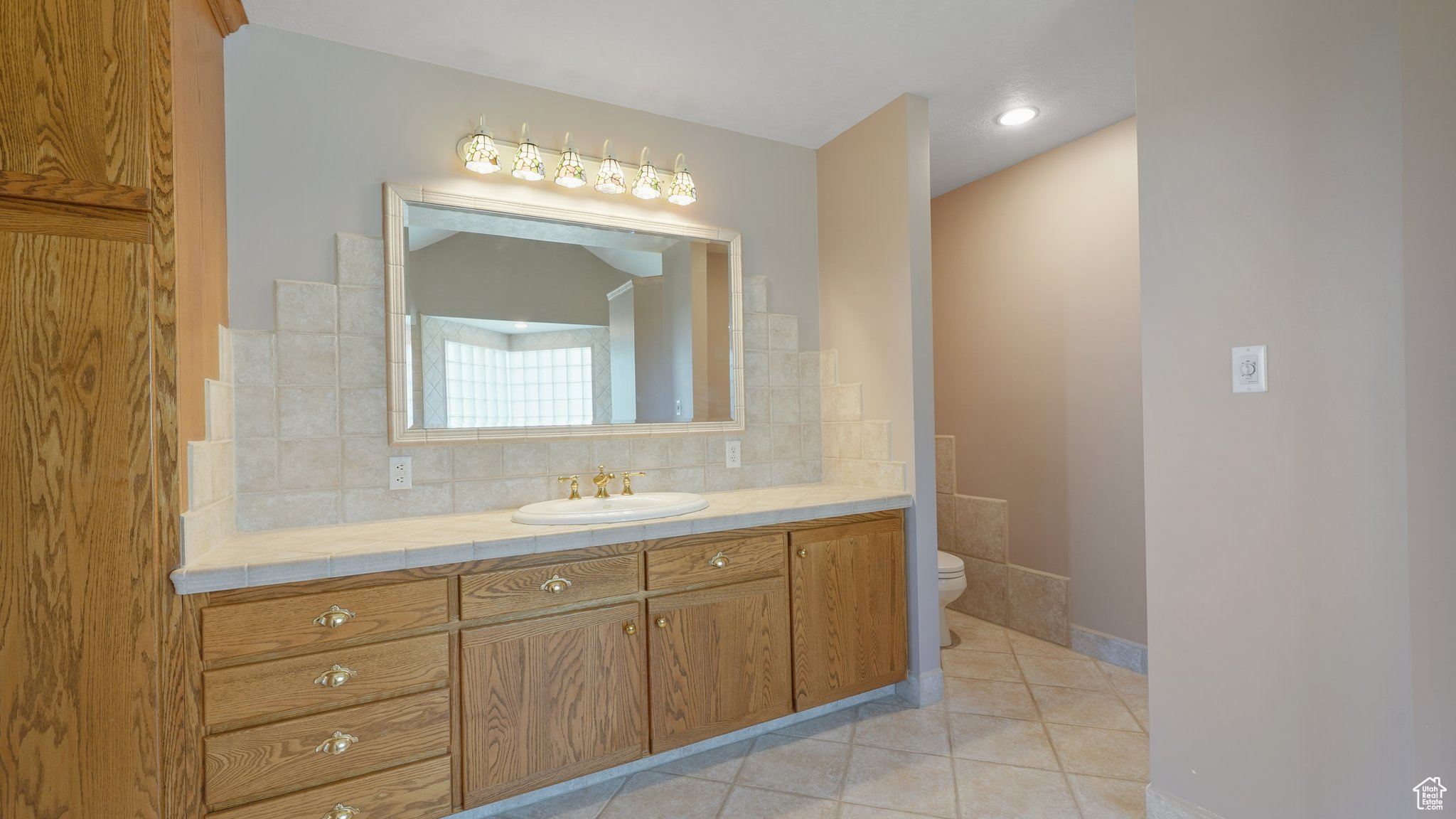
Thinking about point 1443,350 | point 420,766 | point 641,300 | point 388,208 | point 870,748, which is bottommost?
point 870,748

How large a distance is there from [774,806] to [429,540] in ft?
4.00

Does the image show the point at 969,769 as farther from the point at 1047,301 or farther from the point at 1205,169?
the point at 1047,301

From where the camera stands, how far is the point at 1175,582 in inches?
65.8

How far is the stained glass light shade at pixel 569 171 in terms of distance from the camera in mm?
2314

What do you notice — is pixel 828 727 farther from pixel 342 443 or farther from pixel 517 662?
pixel 342 443

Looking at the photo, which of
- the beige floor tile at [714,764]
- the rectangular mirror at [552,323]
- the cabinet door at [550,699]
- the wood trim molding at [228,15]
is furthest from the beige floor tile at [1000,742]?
the wood trim molding at [228,15]

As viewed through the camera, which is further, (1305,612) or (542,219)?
(542,219)

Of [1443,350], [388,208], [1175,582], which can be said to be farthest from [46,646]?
[1443,350]

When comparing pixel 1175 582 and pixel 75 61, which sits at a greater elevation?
pixel 75 61

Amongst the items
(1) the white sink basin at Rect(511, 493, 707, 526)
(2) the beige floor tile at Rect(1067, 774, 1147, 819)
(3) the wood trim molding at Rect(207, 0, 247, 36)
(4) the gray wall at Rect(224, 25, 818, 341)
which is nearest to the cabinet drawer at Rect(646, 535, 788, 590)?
(1) the white sink basin at Rect(511, 493, 707, 526)

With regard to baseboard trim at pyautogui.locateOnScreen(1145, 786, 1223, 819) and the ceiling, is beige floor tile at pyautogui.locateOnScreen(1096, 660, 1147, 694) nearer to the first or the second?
baseboard trim at pyautogui.locateOnScreen(1145, 786, 1223, 819)

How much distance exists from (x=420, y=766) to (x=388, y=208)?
1.65m

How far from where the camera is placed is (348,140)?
207 cm

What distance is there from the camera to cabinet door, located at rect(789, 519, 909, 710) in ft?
7.44
